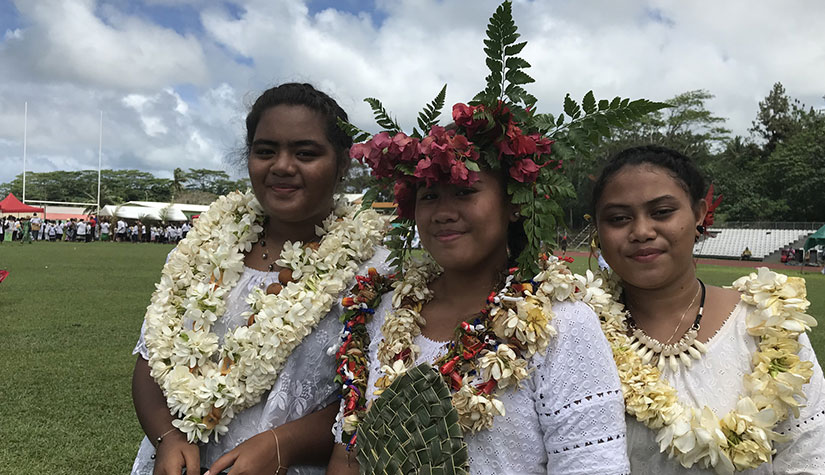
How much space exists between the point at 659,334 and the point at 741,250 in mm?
39727

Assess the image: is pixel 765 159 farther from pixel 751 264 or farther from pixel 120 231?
pixel 120 231

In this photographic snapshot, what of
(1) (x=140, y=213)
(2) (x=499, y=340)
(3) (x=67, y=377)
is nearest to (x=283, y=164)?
A: (2) (x=499, y=340)

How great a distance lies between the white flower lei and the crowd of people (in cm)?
3714

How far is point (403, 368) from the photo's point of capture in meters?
1.86

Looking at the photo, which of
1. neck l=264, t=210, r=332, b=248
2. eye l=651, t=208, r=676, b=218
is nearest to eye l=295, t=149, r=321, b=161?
neck l=264, t=210, r=332, b=248

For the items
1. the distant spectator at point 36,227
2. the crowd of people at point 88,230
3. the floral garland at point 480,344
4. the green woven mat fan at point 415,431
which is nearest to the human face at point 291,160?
the floral garland at point 480,344

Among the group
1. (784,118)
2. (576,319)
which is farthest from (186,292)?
(784,118)

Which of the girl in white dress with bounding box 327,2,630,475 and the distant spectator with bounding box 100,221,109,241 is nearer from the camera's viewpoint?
the girl in white dress with bounding box 327,2,630,475

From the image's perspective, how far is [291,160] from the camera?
2.35 metres

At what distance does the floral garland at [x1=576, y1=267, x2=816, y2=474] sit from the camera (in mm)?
1917

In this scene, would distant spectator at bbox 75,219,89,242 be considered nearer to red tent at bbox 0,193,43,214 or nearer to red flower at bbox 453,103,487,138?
red tent at bbox 0,193,43,214

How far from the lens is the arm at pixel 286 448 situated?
201 centimetres

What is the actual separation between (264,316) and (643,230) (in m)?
1.48

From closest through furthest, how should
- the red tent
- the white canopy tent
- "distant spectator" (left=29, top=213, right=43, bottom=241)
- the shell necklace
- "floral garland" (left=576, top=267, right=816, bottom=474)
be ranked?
1. "floral garland" (left=576, top=267, right=816, bottom=474)
2. the shell necklace
3. the red tent
4. "distant spectator" (left=29, top=213, right=43, bottom=241)
5. the white canopy tent
